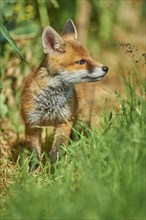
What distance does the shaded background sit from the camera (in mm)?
8562

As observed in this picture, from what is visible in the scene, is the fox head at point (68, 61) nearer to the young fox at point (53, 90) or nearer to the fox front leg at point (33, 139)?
the young fox at point (53, 90)

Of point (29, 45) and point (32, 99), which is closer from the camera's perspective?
point (32, 99)

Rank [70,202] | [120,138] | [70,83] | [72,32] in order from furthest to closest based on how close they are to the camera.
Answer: [72,32]
[70,83]
[120,138]
[70,202]

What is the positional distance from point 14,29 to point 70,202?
4343 millimetres

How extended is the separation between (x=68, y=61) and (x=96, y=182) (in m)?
2.44

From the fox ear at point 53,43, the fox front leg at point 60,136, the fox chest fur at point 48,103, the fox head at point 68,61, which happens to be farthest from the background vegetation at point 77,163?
the fox ear at point 53,43

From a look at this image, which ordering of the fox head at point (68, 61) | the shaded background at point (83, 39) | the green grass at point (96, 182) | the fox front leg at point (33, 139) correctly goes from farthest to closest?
the shaded background at point (83, 39)
the fox front leg at point (33, 139)
the fox head at point (68, 61)
the green grass at point (96, 182)

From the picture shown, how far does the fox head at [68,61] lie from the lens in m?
6.86

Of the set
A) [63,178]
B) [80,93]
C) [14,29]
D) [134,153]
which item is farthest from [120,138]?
[14,29]

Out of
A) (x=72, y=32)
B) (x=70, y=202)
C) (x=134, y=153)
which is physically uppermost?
(x=72, y=32)

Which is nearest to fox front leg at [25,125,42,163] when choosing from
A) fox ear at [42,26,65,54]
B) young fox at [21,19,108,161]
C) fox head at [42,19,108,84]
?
young fox at [21,19,108,161]

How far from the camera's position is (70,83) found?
23.1 ft

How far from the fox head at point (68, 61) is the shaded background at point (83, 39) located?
32 centimetres

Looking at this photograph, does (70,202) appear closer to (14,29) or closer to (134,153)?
(134,153)
